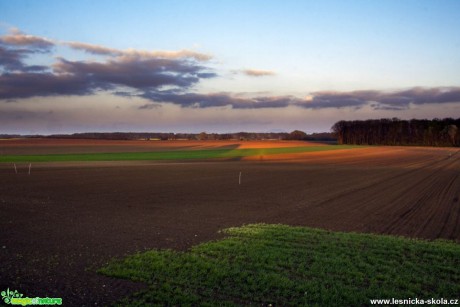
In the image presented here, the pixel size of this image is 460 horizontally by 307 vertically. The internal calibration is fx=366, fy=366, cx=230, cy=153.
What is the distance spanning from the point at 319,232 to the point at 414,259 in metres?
4.29

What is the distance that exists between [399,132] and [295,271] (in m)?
164

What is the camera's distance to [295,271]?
10.3m

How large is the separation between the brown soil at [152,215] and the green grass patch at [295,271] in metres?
1.16

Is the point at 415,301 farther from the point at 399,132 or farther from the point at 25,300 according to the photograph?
the point at 399,132

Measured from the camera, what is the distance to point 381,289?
9.05 m

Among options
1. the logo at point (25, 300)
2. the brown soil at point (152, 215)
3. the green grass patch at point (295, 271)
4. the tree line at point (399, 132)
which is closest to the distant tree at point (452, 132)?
the tree line at point (399, 132)

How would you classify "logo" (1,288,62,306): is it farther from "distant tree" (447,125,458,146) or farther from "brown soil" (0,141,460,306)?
"distant tree" (447,125,458,146)

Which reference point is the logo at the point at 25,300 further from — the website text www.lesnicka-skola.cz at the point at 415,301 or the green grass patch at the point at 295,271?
the website text www.lesnicka-skola.cz at the point at 415,301

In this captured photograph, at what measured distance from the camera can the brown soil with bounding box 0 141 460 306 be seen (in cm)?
1055

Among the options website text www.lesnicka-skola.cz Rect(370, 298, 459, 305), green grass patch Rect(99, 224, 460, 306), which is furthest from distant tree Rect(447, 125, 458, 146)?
website text www.lesnicka-skola.cz Rect(370, 298, 459, 305)

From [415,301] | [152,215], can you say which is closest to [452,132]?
[152,215]

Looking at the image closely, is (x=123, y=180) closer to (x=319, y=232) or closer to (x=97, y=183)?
(x=97, y=183)

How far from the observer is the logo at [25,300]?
8445mm

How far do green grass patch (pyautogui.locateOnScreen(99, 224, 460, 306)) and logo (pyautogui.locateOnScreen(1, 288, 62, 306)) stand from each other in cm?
172
